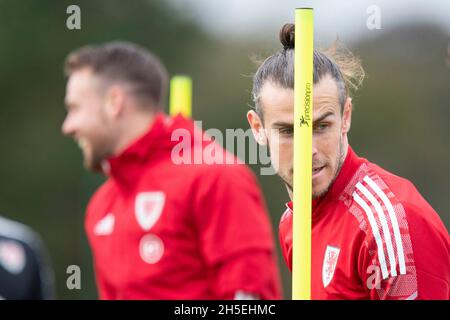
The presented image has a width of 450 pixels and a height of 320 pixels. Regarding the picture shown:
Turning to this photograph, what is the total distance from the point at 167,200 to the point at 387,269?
1826 millimetres

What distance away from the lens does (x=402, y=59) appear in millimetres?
8602

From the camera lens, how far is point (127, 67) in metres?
4.68

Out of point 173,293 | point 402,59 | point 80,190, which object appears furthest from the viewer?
point 80,190

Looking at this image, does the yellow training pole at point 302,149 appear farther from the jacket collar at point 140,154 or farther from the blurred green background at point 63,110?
the blurred green background at point 63,110

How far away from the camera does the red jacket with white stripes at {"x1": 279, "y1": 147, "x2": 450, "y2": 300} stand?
2.36m

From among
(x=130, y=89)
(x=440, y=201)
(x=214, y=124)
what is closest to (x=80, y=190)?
(x=214, y=124)

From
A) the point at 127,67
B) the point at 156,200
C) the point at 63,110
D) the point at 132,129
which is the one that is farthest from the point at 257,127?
the point at 63,110

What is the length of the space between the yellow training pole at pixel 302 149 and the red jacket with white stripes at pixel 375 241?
0.25 m

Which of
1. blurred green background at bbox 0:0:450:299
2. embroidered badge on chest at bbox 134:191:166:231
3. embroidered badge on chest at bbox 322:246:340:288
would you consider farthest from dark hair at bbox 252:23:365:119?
blurred green background at bbox 0:0:450:299

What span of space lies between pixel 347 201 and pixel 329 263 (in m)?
0.16

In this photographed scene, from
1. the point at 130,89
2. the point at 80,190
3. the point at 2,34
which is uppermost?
the point at 2,34

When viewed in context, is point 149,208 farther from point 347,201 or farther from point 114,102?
point 347,201

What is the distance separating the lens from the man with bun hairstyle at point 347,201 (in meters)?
2.36

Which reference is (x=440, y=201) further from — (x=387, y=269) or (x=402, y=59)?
(x=387, y=269)
